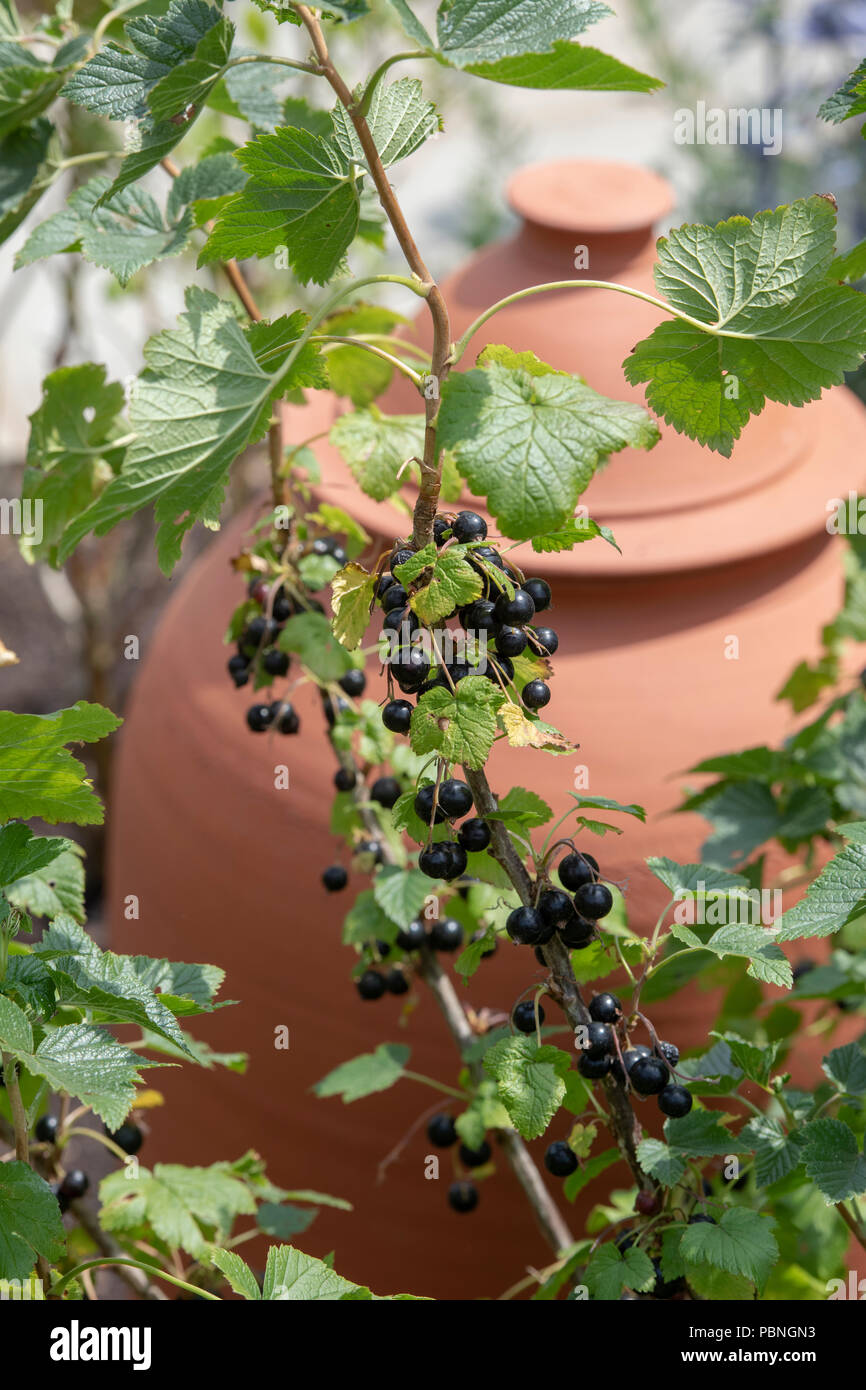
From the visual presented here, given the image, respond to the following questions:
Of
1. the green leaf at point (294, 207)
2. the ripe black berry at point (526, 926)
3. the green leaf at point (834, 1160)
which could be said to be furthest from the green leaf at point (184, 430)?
the green leaf at point (834, 1160)

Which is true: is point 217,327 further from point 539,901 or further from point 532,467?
point 539,901

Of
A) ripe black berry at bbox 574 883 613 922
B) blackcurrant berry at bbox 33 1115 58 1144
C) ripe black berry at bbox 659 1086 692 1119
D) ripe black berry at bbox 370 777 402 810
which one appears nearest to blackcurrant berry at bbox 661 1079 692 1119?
A: ripe black berry at bbox 659 1086 692 1119

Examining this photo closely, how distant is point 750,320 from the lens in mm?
657

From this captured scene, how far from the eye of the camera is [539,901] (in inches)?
28.0

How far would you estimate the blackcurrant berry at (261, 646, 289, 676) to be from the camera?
99 cm

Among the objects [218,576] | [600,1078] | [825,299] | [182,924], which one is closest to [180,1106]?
[182,924]

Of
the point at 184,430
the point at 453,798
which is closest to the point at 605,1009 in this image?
the point at 453,798

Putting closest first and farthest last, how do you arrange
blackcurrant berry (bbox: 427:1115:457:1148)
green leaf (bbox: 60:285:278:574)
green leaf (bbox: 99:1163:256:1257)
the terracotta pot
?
green leaf (bbox: 60:285:278:574), green leaf (bbox: 99:1163:256:1257), blackcurrant berry (bbox: 427:1115:457:1148), the terracotta pot

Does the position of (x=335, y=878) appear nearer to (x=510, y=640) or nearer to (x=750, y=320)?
(x=510, y=640)

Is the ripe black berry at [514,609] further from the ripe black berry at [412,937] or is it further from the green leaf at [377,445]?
the ripe black berry at [412,937]

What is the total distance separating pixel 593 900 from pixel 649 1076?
0.33ft

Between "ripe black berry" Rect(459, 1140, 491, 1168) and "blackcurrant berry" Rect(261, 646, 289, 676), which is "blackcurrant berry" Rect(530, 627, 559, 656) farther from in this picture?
"ripe black berry" Rect(459, 1140, 491, 1168)

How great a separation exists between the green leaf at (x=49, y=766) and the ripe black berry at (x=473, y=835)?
19cm

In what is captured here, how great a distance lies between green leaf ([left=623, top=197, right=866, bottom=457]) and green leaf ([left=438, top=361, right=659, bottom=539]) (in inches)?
1.3
